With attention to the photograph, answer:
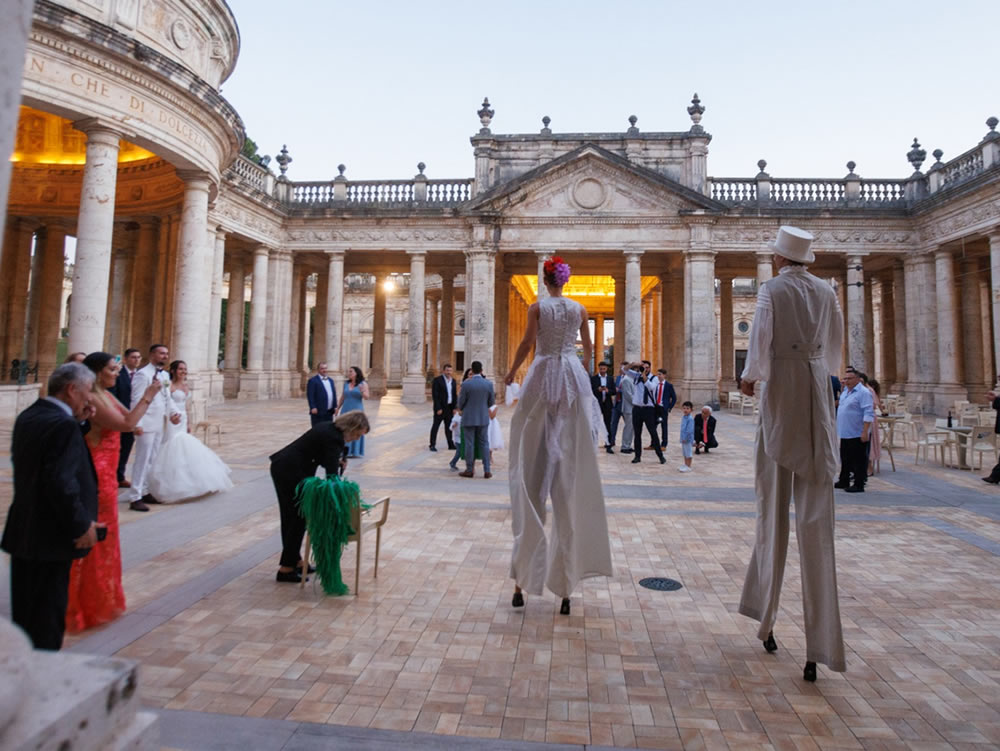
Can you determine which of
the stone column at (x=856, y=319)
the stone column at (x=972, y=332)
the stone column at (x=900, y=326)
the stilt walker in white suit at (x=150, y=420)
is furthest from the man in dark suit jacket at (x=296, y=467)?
the stone column at (x=900, y=326)

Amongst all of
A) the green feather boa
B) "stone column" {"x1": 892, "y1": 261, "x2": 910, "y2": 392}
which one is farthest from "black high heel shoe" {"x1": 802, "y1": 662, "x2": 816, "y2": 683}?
"stone column" {"x1": 892, "y1": 261, "x2": 910, "y2": 392}

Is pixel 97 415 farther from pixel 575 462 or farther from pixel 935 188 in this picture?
pixel 935 188

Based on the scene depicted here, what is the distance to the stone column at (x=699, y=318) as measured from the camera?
22.7m

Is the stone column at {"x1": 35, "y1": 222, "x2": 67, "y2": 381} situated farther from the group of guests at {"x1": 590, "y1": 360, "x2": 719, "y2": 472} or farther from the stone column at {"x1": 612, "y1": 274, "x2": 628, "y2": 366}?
the stone column at {"x1": 612, "y1": 274, "x2": 628, "y2": 366}

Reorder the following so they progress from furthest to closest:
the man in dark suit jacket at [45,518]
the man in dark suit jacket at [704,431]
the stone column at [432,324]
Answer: the stone column at [432,324] < the man in dark suit jacket at [704,431] < the man in dark suit jacket at [45,518]

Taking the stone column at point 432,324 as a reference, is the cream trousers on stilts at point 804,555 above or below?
below

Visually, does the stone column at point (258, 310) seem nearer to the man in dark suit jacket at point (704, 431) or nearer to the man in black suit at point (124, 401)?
the man in black suit at point (124, 401)

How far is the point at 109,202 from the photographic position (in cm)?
1139

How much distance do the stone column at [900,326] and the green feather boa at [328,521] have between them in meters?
26.5

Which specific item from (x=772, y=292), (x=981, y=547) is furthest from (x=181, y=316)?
(x=981, y=547)

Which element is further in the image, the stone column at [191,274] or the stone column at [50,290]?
the stone column at [50,290]

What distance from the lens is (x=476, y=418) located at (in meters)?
8.85

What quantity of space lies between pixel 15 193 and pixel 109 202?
7948 millimetres

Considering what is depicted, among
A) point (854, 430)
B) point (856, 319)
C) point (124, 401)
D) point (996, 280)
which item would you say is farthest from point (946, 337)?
point (124, 401)
